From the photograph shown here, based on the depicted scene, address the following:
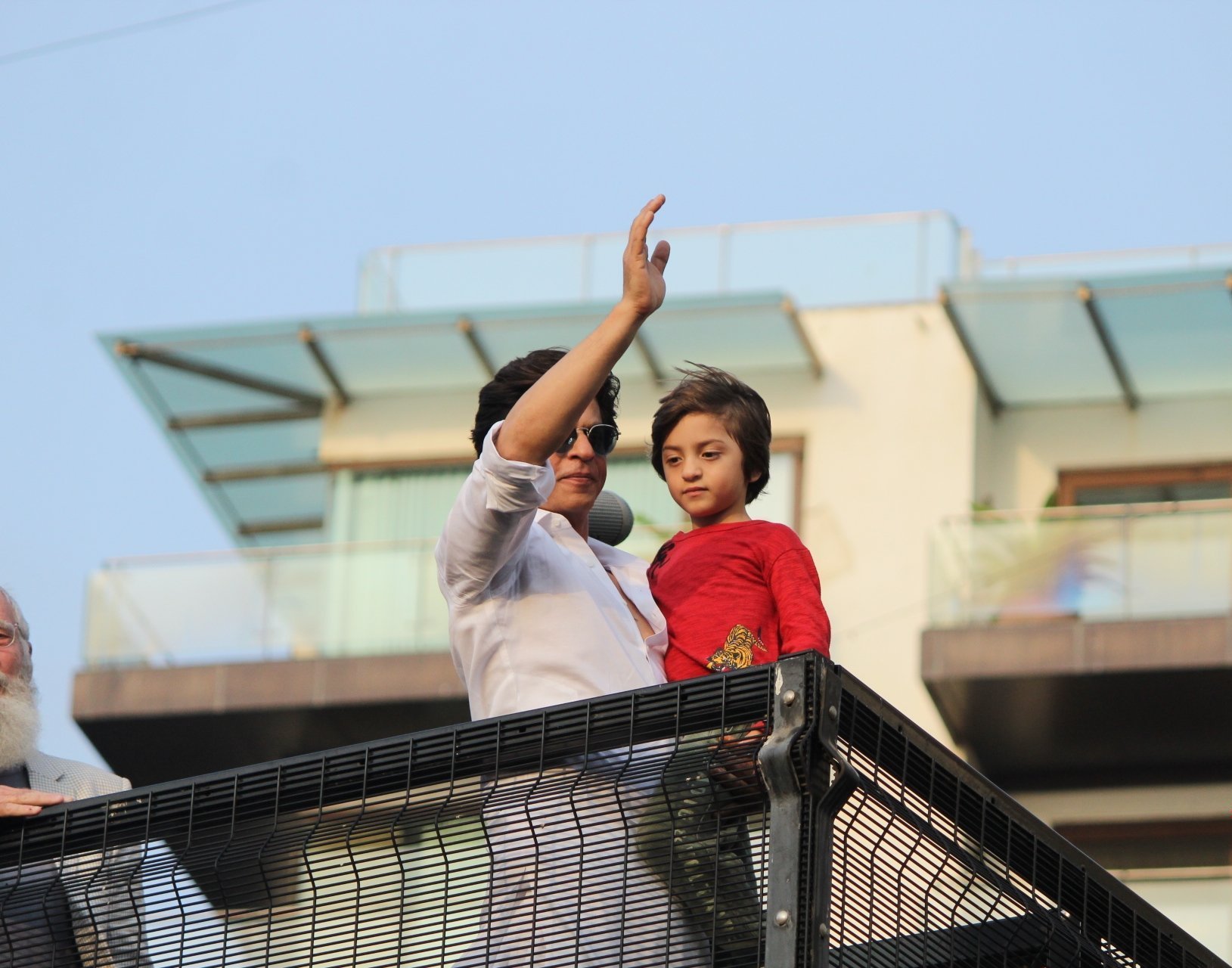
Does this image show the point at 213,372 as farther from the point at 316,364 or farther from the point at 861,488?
the point at 861,488

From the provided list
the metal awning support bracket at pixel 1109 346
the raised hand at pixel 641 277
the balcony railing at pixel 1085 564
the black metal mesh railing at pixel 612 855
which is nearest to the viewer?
the black metal mesh railing at pixel 612 855

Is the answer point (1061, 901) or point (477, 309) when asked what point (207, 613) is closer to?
point (477, 309)

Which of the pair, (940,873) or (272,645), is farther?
(272,645)

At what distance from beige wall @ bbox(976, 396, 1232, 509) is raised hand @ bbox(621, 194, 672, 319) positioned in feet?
56.8

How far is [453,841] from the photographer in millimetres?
4578

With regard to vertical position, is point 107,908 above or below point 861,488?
above

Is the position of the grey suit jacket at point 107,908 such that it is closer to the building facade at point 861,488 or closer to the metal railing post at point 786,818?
the metal railing post at point 786,818

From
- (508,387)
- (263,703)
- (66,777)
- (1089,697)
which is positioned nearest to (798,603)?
(508,387)

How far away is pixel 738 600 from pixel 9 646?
73.1 inches

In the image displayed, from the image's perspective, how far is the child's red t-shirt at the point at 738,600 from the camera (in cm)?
528

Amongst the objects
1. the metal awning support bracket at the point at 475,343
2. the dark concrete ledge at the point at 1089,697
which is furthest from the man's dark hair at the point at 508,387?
the metal awning support bracket at the point at 475,343

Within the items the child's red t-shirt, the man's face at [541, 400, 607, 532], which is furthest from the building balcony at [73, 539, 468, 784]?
the man's face at [541, 400, 607, 532]

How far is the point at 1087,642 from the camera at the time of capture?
19.8 meters

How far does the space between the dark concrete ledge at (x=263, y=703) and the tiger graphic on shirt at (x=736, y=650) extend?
15.9 m
